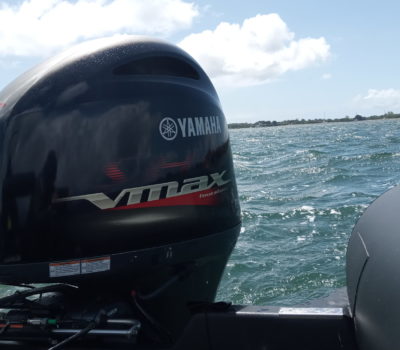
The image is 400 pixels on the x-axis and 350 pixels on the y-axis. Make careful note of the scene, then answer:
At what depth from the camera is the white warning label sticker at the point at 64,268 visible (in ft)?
6.66

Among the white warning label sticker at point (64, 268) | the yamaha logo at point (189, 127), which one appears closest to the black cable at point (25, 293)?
the white warning label sticker at point (64, 268)

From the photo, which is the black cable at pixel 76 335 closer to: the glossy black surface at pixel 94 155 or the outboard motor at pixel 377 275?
the glossy black surface at pixel 94 155

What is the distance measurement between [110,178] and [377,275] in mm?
991

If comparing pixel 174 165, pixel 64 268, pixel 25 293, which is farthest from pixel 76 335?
pixel 174 165

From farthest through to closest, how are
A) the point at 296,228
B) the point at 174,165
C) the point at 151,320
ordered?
the point at 296,228
the point at 174,165
the point at 151,320

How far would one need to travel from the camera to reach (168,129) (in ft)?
7.48

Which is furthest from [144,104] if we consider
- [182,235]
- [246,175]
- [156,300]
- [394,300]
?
[246,175]

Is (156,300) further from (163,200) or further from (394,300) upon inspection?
(394,300)

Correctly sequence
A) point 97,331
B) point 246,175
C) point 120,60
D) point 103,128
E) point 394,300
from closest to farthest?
point 394,300
point 97,331
point 103,128
point 120,60
point 246,175

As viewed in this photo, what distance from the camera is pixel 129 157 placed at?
214 cm

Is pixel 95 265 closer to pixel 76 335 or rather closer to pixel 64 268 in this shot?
pixel 64 268

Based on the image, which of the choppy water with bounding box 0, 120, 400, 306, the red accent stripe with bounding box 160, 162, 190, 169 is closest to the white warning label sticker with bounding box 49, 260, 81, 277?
the red accent stripe with bounding box 160, 162, 190, 169

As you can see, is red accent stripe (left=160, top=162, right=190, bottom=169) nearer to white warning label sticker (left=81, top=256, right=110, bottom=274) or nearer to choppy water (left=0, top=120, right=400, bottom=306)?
white warning label sticker (left=81, top=256, right=110, bottom=274)

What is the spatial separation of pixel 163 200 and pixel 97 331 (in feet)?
1.78
